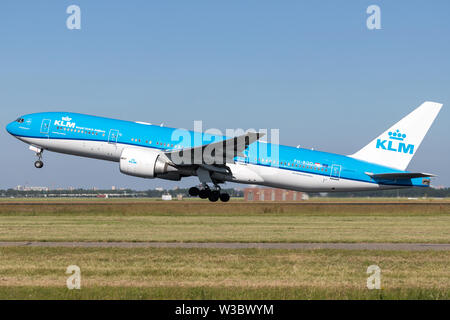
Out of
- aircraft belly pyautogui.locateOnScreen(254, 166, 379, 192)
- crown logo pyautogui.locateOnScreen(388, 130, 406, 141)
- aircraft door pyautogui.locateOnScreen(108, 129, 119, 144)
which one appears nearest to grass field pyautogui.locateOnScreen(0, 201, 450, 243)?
aircraft belly pyautogui.locateOnScreen(254, 166, 379, 192)

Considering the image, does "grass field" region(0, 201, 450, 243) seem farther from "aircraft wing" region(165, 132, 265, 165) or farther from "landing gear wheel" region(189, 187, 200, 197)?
"aircraft wing" region(165, 132, 265, 165)

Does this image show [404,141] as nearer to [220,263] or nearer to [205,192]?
[205,192]

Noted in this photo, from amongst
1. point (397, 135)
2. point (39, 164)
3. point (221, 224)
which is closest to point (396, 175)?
point (397, 135)

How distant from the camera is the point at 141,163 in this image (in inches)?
1554

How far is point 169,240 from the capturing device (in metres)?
24.4

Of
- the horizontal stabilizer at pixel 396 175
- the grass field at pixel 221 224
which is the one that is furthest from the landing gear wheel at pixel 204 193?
the horizontal stabilizer at pixel 396 175

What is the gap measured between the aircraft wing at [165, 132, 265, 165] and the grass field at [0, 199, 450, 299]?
6137 millimetres

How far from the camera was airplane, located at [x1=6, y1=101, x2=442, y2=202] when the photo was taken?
133 ft

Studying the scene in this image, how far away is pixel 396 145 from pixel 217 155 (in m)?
14.3

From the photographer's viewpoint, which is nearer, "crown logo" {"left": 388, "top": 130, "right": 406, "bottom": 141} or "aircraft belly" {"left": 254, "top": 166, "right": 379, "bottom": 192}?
"aircraft belly" {"left": 254, "top": 166, "right": 379, "bottom": 192}

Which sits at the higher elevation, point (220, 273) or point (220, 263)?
point (220, 263)

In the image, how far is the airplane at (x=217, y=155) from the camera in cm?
4041
